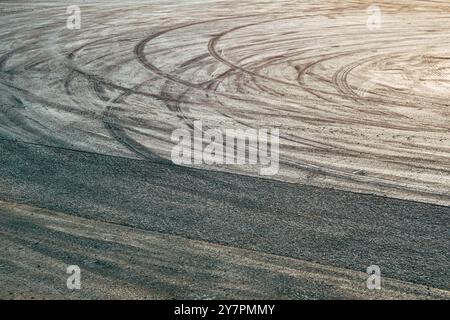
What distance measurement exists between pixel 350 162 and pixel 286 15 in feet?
39.2

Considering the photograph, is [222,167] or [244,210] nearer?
[244,210]

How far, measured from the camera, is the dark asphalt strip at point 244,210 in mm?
7383

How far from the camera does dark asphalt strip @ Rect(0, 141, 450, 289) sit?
7383mm

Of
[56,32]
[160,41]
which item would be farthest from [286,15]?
[56,32]

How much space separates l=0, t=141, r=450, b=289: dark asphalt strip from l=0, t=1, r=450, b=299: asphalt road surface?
25 mm

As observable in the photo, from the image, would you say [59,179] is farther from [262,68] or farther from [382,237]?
[262,68]

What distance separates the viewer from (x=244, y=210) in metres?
8.41

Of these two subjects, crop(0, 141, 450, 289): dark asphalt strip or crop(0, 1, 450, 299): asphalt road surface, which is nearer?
crop(0, 1, 450, 299): asphalt road surface

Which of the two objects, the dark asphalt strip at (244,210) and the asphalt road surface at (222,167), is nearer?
the asphalt road surface at (222,167)

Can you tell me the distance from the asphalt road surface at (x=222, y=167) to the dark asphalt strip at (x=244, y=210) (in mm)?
25

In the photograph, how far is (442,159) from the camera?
1020cm

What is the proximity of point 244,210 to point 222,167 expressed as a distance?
147 centimetres

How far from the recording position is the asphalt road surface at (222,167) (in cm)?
696

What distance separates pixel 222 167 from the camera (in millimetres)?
9781
